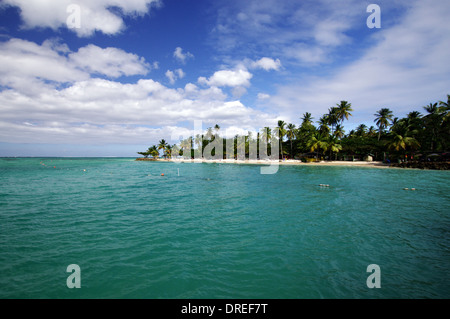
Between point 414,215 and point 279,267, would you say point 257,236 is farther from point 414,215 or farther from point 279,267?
point 414,215

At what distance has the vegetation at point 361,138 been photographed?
56938 mm

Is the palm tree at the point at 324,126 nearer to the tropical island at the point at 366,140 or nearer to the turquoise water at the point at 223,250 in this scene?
the tropical island at the point at 366,140

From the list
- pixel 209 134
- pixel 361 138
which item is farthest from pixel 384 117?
pixel 209 134

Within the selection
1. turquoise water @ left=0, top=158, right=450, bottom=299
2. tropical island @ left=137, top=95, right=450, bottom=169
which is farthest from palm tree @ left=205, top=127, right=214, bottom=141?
turquoise water @ left=0, top=158, right=450, bottom=299

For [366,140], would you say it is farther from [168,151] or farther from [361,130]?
[168,151]

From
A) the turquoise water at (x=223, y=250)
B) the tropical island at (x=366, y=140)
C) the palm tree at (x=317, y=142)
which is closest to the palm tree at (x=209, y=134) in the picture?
the tropical island at (x=366, y=140)

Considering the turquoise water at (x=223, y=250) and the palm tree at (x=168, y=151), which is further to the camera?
the palm tree at (x=168, y=151)

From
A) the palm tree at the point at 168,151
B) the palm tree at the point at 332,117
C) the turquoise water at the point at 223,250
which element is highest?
the palm tree at the point at 332,117

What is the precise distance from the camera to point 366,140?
72.1m

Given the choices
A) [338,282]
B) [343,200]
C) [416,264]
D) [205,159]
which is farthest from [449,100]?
[205,159]

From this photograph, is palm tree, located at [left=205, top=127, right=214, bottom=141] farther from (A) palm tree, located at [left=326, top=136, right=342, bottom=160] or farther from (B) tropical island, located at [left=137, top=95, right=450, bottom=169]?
(A) palm tree, located at [left=326, top=136, right=342, bottom=160]

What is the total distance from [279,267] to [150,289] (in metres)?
4.44

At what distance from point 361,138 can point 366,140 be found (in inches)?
90.1

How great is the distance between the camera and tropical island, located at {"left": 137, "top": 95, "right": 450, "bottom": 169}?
55.6 metres
